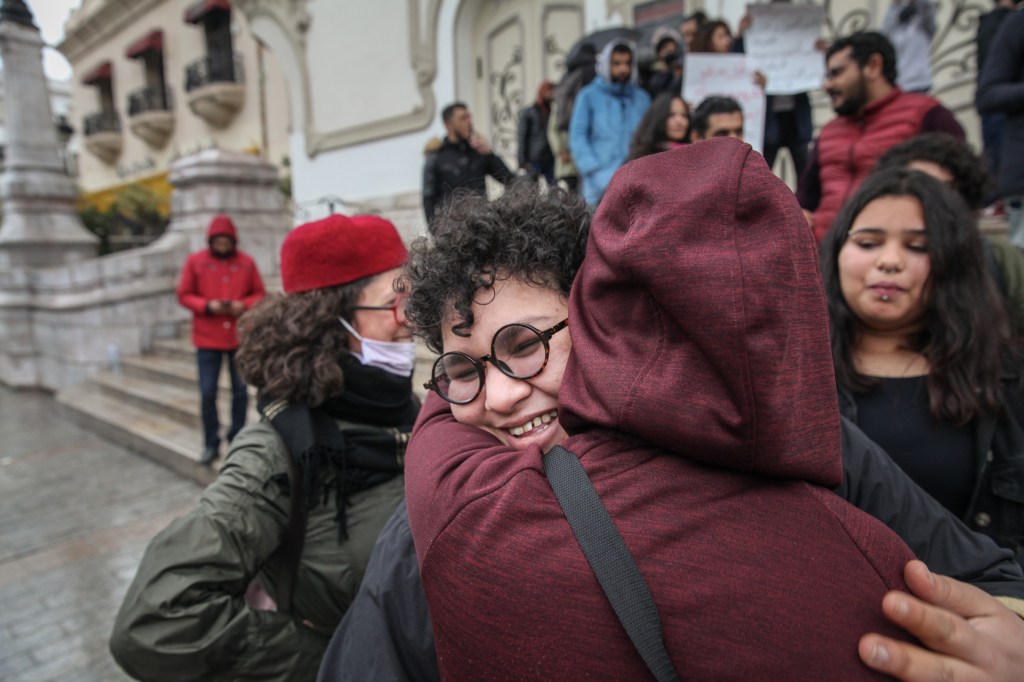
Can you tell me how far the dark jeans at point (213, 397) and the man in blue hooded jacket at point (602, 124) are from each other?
3.30 metres

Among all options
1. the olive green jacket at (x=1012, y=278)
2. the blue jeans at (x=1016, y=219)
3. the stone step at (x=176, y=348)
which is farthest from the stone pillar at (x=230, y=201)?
the olive green jacket at (x=1012, y=278)

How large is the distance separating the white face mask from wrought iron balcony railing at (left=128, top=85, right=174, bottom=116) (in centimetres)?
2551

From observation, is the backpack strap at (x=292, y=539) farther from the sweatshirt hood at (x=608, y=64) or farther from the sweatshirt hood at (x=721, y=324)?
the sweatshirt hood at (x=608, y=64)

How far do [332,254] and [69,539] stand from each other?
384cm

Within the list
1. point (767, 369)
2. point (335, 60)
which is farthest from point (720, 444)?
point (335, 60)

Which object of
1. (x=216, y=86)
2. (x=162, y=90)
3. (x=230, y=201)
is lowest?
(x=230, y=201)

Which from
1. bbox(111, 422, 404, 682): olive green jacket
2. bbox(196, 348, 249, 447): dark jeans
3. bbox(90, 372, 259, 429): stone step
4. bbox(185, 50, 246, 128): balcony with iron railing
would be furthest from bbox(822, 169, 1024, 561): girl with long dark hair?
bbox(185, 50, 246, 128): balcony with iron railing

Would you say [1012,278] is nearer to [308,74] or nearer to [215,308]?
[215,308]

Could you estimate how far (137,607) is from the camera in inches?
60.5

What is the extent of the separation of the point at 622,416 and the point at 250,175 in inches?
386

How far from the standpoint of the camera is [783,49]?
13.1ft

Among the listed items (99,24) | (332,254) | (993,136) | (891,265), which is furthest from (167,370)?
(99,24)

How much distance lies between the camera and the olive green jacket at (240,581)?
1.54 metres

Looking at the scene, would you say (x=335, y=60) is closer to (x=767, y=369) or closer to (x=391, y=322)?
(x=391, y=322)
